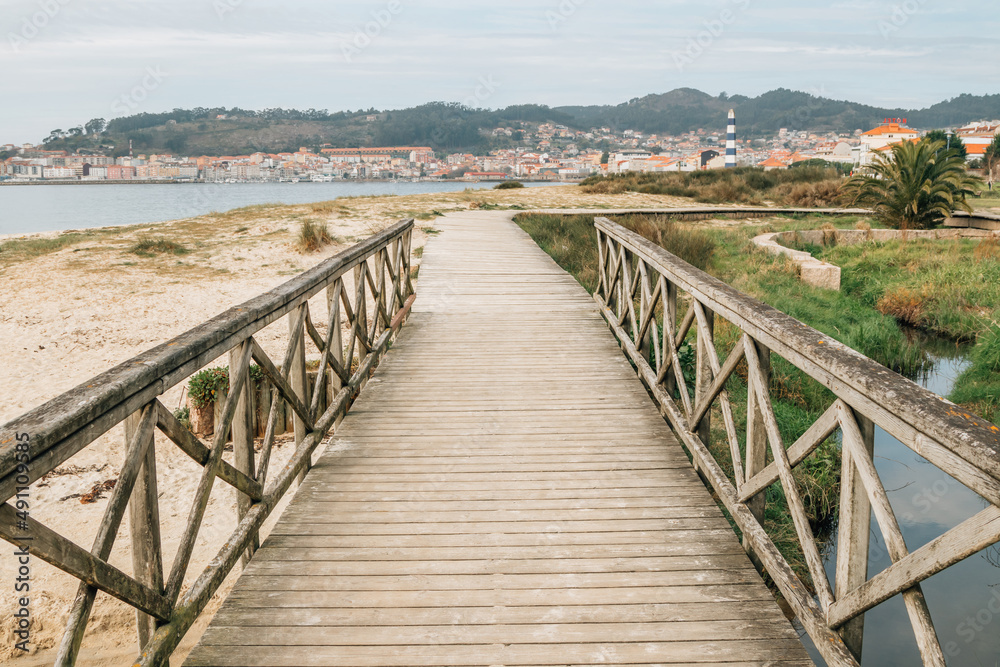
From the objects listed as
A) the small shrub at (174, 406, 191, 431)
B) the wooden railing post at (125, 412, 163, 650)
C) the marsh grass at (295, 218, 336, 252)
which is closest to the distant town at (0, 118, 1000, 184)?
the marsh grass at (295, 218, 336, 252)

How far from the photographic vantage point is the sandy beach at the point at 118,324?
3.85 metres

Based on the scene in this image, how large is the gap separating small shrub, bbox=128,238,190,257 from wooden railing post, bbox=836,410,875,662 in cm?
1399

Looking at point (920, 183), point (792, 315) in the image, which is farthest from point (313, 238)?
point (920, 183)

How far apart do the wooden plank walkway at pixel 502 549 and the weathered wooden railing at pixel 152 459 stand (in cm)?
16

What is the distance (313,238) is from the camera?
13.8 meters

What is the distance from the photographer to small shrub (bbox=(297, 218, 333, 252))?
13625 millimetres

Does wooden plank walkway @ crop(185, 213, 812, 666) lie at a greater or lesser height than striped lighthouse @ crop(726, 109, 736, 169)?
lesser

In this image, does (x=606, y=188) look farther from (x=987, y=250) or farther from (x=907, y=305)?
(x=907, y=305)

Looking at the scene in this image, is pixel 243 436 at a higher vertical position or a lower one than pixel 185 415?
higher

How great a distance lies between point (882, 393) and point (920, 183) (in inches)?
632

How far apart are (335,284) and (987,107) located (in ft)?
786

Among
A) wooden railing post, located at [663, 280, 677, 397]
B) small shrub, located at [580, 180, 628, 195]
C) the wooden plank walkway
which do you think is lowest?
the wooden plank walkway

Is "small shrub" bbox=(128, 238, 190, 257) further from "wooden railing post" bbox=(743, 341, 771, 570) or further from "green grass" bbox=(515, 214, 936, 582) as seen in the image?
"wooden railing post" bbox=(743, 341, 771, 570)

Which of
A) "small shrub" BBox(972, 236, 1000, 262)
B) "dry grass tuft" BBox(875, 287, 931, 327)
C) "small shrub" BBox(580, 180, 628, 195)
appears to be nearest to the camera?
"dry grass tuft" BBox(875, 287, 931, 327)
